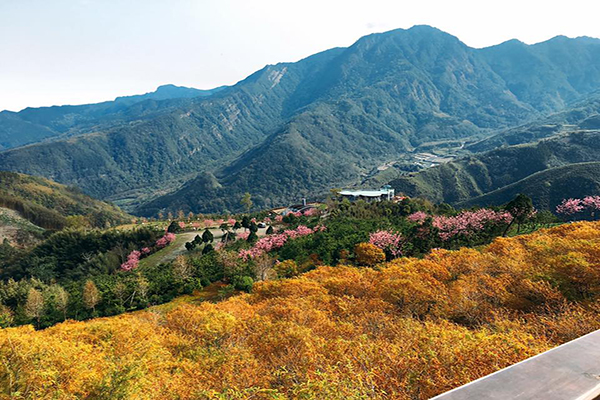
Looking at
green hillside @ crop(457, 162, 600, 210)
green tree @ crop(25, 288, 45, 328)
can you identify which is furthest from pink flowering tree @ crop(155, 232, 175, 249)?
green hillside @ crop(457, 162, 600, 210)

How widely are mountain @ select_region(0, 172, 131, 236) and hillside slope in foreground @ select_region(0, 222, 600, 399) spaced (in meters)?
62.5

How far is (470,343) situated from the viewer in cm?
779

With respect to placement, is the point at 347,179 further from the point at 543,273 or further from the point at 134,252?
the point at 543,273

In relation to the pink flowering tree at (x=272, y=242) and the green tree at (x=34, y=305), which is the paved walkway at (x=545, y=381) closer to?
the green tree at (x=34, y=305)

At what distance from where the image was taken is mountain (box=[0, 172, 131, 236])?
74.2 m

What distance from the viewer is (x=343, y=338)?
10.8 meters

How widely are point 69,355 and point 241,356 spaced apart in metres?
5.16

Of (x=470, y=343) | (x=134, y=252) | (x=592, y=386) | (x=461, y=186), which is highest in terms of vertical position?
(x=592, y=386)

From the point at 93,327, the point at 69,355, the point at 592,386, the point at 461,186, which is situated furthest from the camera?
the point at 461,186

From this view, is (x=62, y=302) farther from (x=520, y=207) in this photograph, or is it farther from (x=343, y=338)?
(x=520, y=207)

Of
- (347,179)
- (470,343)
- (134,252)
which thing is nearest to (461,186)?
(347,179)

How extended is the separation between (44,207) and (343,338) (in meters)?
110

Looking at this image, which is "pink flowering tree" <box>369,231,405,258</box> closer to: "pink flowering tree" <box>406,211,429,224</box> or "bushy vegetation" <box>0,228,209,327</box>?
"pink flowering tree" <box>406,211,429,224</box>

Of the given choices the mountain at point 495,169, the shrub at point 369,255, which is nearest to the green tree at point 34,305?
the shrub at point 369,255
